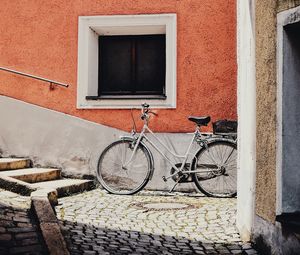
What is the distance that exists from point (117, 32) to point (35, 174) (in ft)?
9.97

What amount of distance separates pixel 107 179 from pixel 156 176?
0.84m

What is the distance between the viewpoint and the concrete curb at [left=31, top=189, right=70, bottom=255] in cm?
432

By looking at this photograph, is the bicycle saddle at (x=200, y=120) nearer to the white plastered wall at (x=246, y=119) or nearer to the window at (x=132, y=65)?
the window at (x=132, y=65)

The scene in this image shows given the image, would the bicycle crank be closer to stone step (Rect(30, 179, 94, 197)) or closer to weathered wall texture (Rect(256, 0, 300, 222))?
stone step (Rect(30, 179, 94, 197))

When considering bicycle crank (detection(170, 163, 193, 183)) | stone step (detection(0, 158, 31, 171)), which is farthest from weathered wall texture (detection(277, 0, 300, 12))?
stone step (detection(0, 158, 31, 171))

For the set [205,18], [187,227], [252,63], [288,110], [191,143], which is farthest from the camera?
[205,18]

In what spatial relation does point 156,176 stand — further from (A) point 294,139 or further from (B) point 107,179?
(A) point 294,139

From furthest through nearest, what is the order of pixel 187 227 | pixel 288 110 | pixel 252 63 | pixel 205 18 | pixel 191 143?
pixel 205 18, pixel 191 143, pixel 187 227, pixel 252 63, pixel 288 110

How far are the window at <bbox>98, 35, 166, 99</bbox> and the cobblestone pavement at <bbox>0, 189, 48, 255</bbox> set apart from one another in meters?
3.43

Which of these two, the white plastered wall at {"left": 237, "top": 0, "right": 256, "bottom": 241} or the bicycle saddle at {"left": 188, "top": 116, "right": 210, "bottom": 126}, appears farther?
the bicycle saddle at {"left": 188, "top": 116, "right": 210, "bottom": 126}

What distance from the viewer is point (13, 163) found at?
333 inches

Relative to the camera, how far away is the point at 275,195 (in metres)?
4.21

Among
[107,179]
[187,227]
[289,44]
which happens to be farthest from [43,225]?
[107,179]

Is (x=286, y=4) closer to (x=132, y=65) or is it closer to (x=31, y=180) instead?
(x=31, y=180)
